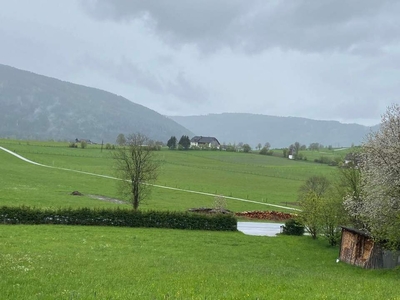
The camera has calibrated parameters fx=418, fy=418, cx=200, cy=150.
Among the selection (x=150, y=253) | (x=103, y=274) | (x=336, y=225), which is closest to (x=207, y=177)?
(x=336, y=225)

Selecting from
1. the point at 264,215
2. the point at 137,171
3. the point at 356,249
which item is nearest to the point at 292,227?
the point at 264,215

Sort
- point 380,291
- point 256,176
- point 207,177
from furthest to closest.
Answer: point 256,176, point 207,177, point 380,291

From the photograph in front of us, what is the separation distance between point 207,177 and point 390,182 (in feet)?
280

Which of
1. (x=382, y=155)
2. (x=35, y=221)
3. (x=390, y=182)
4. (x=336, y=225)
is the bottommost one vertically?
(x=35, y=221)

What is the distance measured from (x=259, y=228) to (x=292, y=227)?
203 inches

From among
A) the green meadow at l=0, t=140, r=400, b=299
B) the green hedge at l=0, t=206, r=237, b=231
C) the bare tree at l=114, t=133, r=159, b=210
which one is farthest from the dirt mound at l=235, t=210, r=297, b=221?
the bare tree at l=114, t=133, r=159, b=210

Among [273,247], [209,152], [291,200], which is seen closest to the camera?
[273,247]

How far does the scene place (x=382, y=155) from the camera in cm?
2822

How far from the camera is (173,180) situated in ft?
330

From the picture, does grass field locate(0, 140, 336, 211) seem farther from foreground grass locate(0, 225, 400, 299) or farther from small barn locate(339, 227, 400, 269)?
small barn locate(339, 227, 400, 269)

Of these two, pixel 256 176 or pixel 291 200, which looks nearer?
pixel 291 200

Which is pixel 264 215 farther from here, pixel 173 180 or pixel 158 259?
pixel 173 180

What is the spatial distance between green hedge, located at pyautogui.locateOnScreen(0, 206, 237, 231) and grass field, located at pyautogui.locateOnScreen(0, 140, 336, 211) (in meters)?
12.4

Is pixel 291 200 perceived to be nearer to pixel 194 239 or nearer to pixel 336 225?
pixel 336 225
